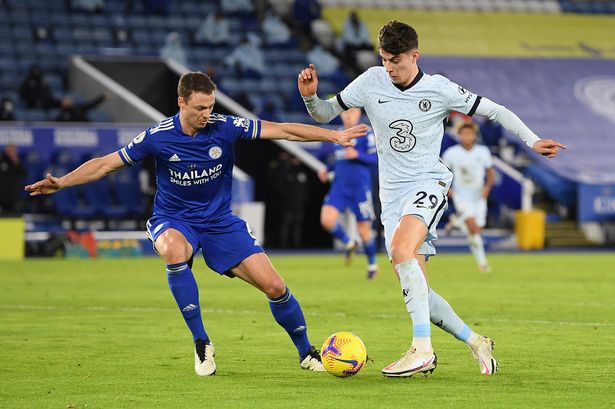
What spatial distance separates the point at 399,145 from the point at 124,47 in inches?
969

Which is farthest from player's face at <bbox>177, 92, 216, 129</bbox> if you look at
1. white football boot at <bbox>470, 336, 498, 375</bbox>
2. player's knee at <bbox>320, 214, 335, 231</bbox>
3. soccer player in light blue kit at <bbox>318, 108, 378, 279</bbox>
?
player's knee at <bbox>320, 214, 335, 231</bbox>

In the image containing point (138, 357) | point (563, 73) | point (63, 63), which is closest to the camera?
point (138, 357)

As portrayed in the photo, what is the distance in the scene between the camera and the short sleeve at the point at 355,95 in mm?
9242

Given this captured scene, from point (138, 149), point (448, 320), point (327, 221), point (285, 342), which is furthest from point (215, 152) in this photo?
point (327, 221)

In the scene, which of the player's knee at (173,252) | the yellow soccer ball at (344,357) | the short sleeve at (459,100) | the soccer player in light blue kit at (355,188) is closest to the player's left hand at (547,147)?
the short sleeve at (459,100)

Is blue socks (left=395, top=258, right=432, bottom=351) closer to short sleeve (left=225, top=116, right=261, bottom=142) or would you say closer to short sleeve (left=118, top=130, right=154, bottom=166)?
short sleeve (left=225, top=116, right=261, bottom=142)

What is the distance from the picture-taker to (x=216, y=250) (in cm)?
932

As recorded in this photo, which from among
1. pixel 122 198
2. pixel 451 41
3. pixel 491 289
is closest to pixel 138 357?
pixel 491 289

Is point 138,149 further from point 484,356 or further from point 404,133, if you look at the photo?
point 484,356

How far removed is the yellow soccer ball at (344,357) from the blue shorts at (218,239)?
98cm

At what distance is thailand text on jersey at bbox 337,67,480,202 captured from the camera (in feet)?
29.9

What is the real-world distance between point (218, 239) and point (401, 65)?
5.93ft

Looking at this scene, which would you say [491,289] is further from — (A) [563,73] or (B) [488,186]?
(A) [563,73]

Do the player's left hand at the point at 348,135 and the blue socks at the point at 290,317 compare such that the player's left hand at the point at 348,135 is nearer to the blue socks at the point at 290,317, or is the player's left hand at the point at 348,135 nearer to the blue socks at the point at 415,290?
the blue socks at the point at 415,290
